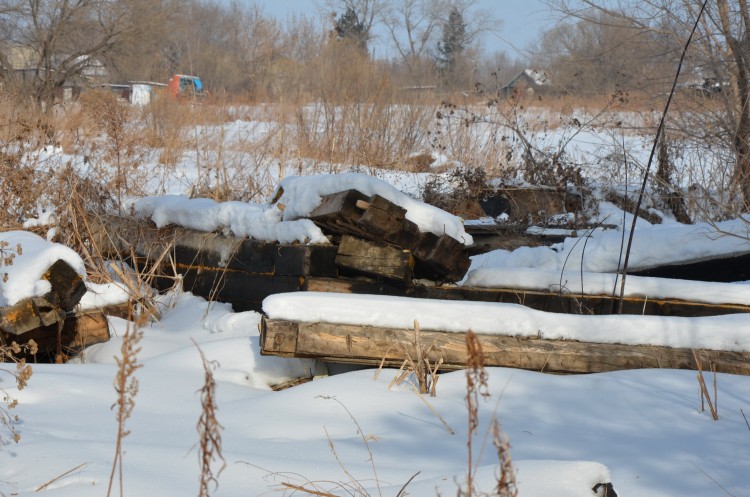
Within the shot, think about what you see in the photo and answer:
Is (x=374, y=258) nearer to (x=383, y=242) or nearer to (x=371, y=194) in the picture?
(x=383, y=242)

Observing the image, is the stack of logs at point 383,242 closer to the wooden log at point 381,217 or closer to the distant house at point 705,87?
the wooden log at point 381,217

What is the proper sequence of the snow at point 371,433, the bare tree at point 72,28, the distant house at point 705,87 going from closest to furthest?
the snow at point 371,433 < the distant house at point 705,87 < the bare tree at point 72,28

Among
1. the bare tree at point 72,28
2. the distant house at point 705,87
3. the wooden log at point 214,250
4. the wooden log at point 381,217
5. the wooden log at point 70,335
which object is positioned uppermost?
the bare tree at point 72,28

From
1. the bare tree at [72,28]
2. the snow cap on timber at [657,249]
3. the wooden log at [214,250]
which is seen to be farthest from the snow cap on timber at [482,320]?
the bare tree at [72,28]

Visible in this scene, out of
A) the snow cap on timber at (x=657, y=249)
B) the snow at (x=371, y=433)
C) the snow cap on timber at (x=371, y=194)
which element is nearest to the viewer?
the snow at (x=371, y=433)

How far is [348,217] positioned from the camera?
14.5ft

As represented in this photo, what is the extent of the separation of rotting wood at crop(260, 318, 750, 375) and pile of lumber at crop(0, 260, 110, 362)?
1.30 m

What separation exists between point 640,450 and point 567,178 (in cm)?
648

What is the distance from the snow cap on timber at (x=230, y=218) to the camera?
196 inches

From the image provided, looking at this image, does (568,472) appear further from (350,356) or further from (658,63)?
(658,63)

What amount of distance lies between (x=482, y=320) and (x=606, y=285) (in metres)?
1.25

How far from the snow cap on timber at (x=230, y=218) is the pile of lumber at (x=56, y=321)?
109 centimetres

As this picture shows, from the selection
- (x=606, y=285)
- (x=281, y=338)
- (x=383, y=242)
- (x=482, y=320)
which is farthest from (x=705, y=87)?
(x=281, y=338)

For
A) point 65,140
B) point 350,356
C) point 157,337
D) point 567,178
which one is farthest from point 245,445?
point 65,140
